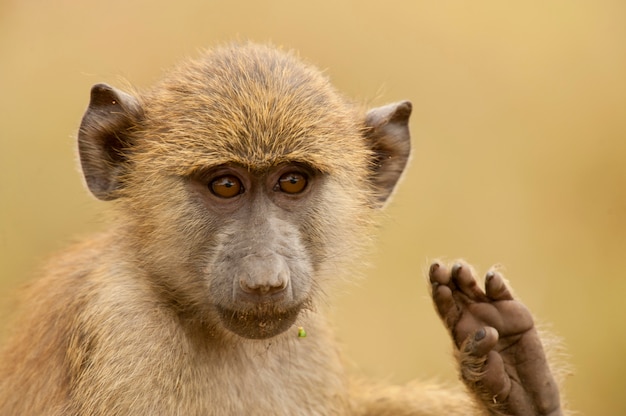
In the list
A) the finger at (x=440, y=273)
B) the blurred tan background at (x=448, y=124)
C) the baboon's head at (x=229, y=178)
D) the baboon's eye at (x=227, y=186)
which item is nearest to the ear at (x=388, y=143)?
the baboon's head at (x=229, y=178)

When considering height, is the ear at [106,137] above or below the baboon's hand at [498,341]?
above

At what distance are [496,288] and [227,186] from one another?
5.48 ft

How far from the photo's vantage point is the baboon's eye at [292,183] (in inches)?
242

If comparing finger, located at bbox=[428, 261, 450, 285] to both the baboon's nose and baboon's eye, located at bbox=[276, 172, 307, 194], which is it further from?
the baboon's nose

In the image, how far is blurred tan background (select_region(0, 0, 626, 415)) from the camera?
10117mm

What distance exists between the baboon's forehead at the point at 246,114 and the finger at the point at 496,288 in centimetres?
109

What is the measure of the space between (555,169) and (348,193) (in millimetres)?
5303

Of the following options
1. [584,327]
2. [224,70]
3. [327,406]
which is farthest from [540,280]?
[224,70]

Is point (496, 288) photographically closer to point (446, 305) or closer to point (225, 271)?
point (446, 305)

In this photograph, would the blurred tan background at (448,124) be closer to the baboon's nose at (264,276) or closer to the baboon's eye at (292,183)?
the baboon's eye at (292,183)

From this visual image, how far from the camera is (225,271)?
578 cm

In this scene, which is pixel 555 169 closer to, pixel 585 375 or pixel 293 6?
pixel 585 375

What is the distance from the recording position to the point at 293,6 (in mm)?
11148

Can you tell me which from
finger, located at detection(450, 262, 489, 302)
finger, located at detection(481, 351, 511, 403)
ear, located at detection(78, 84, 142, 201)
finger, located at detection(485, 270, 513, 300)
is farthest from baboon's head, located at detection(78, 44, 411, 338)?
finger, located at detection(481, 351, 511, 403)
